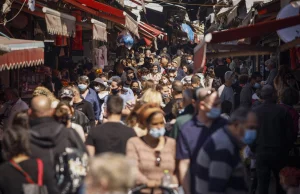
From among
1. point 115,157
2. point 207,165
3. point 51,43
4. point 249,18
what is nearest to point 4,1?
point 249,18

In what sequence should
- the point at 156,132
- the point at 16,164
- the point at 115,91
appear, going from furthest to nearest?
the point at 115,91 → the point at 156,132 → the point at 16,164

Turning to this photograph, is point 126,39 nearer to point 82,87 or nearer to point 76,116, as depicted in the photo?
point 82,87

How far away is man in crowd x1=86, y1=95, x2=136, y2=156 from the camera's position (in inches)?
312

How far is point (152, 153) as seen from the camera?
23.7 ft

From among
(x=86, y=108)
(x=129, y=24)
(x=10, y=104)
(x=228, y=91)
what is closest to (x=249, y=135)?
(x=86, y=108)

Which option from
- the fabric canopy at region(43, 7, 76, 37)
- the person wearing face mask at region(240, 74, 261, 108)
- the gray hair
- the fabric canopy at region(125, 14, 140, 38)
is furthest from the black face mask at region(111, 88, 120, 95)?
the gray hair

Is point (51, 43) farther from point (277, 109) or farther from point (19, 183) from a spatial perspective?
point (19, 183)

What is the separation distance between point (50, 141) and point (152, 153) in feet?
3.31

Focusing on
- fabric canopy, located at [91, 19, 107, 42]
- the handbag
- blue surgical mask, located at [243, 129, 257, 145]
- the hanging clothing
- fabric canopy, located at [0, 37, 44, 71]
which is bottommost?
the handbag

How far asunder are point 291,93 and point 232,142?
4.43m

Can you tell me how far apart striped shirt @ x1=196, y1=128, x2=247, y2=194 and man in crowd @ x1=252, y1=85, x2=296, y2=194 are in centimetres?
355

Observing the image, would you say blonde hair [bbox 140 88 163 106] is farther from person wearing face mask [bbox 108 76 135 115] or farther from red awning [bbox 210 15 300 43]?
red awning [bbox 210 15 300 43]

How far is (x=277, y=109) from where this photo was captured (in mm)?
10016

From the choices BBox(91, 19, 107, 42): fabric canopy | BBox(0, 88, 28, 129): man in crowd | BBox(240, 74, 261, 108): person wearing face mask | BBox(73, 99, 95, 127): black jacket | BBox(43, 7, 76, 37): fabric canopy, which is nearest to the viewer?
BBox(0, 88, 28, 129): man in crowd
